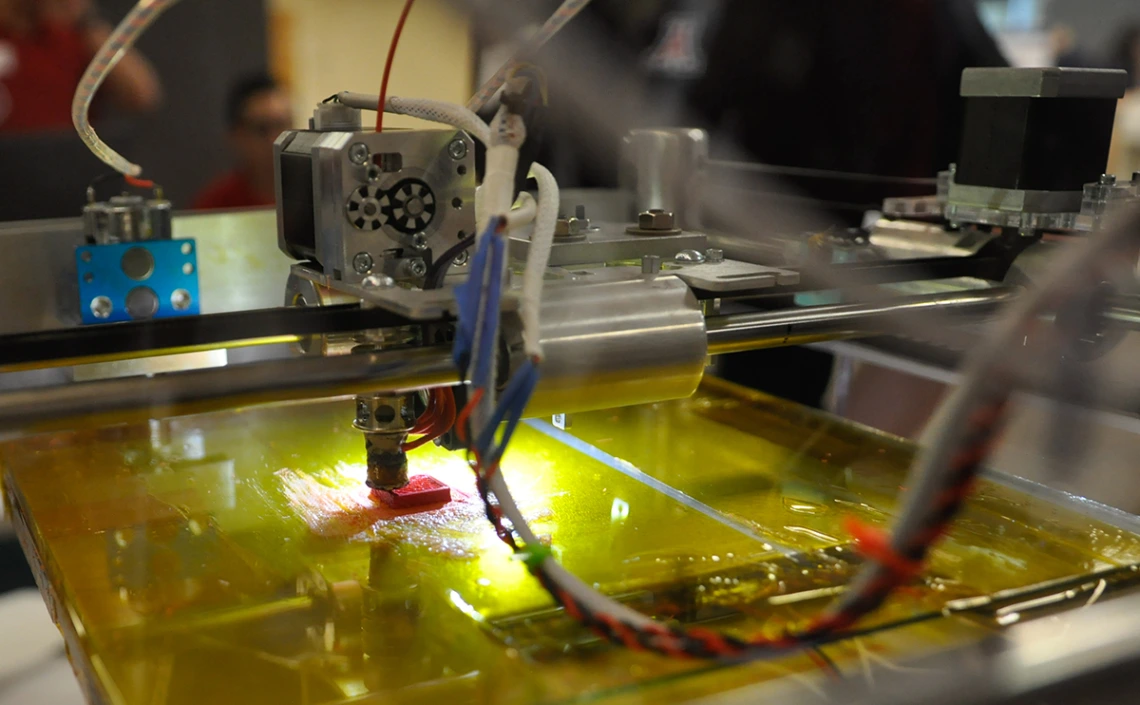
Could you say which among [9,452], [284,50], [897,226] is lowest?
[9,452]

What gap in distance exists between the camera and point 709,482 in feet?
2.65

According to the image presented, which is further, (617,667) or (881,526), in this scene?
(881,526)

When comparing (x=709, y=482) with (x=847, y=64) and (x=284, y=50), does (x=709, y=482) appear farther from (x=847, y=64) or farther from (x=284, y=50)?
(x=284, y=50)

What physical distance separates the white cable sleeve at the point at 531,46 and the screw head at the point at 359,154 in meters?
0.09

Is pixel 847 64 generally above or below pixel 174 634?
above

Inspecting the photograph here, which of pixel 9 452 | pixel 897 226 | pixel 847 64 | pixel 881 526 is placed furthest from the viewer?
pixel 847 64

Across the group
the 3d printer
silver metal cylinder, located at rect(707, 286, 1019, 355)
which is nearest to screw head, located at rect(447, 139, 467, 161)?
the 3d printer

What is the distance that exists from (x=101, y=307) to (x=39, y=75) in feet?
1.87

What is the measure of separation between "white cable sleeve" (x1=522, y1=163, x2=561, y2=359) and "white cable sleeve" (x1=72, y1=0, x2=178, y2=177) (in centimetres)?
22

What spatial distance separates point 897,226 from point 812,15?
0.50 metres

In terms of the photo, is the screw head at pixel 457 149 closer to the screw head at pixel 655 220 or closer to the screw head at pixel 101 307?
the screw head at pixel 655 220

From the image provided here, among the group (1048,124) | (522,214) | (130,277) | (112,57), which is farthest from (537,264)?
(130,277)

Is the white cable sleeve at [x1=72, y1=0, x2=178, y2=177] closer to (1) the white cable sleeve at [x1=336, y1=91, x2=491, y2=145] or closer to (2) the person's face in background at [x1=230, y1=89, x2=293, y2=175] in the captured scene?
(1) the white cable sleeve at [x1=336, y1=91, x2=491, y2=145]

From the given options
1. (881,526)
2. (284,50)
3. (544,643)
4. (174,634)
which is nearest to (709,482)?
(881,526)
